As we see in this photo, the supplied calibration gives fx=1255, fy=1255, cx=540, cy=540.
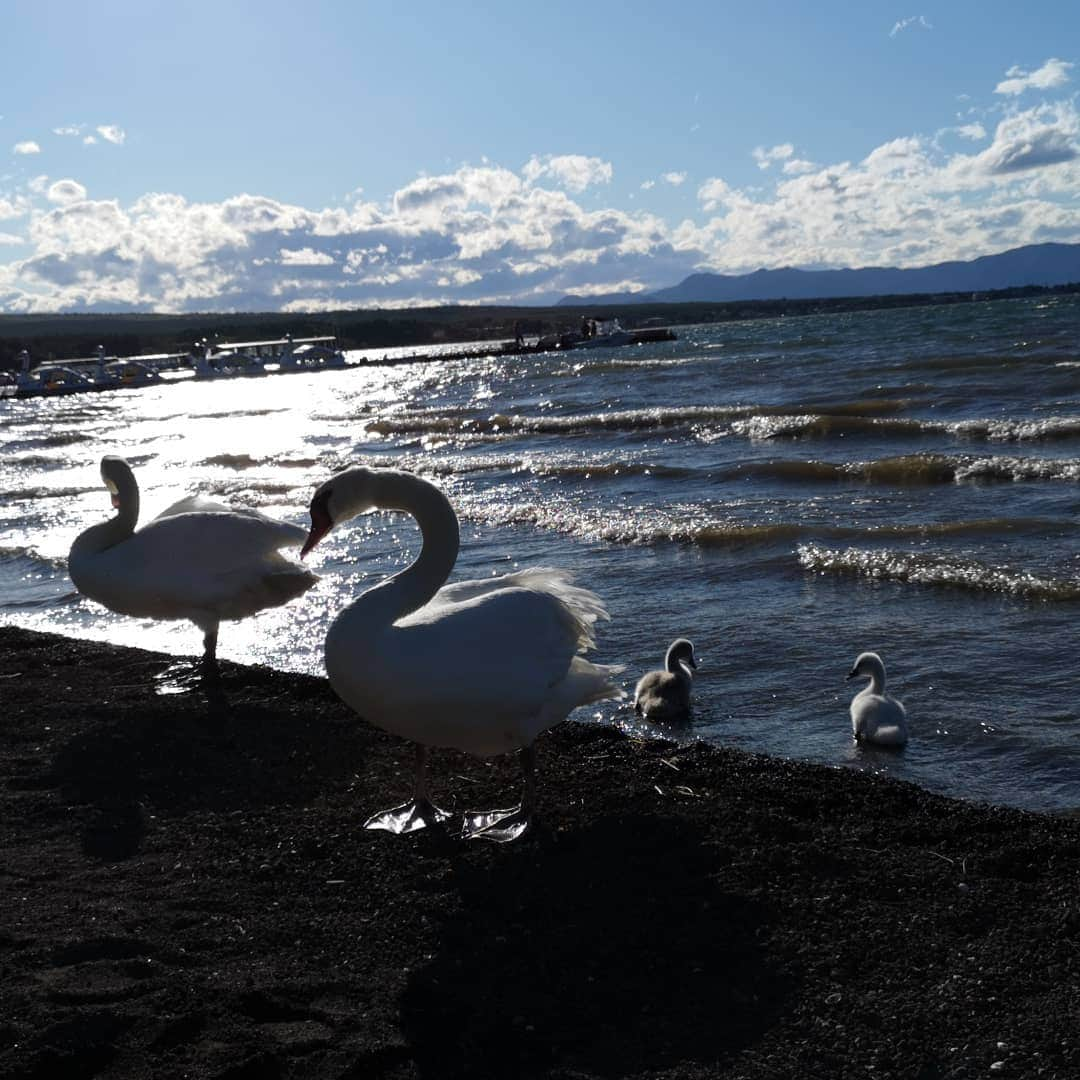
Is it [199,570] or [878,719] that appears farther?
[199,570]

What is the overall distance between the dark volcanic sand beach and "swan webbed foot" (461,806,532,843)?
0.09m

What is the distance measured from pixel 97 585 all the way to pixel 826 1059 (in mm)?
5733

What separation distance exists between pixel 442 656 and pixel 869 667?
137 inches

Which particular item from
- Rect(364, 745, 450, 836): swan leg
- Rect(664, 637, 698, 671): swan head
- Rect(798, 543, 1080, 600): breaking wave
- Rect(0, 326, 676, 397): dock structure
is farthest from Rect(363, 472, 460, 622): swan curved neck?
Rect(0, 326, 676, 397): dock structure

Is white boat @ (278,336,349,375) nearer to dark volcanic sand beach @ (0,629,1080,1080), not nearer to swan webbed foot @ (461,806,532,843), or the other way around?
dark volcanic sand beach @ (0,629,1080,1080)

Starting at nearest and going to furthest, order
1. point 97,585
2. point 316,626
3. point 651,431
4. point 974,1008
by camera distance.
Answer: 1. point 974,1008
2. point 97,585
3. point 316,626
4. point 651,431

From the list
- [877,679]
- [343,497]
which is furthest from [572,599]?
[877,679]

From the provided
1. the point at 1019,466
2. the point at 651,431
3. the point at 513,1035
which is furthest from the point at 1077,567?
the point at 651,431

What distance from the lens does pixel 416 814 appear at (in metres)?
5.25

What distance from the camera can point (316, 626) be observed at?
973cm

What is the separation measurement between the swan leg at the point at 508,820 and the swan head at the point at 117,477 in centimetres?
425

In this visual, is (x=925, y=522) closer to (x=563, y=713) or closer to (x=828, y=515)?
(x=828, y=515)

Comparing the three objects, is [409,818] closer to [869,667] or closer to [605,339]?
[869,667]

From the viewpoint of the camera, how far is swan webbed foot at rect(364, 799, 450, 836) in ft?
16.8
